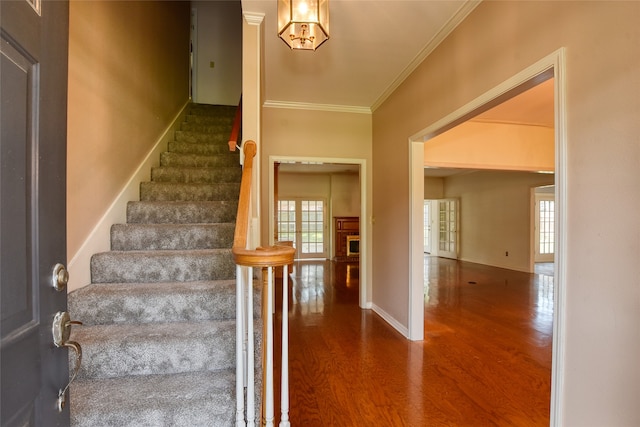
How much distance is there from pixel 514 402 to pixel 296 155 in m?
3.23

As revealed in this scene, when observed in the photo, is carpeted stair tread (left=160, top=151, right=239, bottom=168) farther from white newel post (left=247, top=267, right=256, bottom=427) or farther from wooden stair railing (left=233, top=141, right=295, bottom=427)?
white newel post (left=247, top=267, right=256, bottom=427)

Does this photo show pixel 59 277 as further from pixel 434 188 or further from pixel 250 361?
pixel 434 188

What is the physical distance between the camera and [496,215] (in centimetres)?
750

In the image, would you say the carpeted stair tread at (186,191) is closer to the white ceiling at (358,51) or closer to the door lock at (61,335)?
the white ceiling at (358,51)

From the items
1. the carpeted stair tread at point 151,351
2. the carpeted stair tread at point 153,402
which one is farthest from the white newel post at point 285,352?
the carpeted stair tread at point 151,351

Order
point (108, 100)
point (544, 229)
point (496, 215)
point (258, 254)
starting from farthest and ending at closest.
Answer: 1. point (544, 229)
2. point (496, 215)
3. point (108, 100)
4. point (258, 254)

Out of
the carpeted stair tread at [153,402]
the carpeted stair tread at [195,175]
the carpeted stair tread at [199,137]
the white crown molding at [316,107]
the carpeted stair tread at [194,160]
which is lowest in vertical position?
the carpeted stair tread at [153,402]

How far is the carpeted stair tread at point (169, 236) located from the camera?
7.04ft

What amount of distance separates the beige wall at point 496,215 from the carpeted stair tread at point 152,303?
270 inches

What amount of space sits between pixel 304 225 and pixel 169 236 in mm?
6568

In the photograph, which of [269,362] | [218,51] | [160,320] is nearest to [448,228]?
[218,51]

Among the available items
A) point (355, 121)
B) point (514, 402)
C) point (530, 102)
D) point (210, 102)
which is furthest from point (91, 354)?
point (210, 102)

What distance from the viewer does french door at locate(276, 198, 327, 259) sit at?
8625mm

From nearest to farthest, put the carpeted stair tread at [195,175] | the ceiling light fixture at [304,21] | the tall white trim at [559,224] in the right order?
the tall white trim at [559,224], the ceiling light fixture at [304,21], the carpeted stair tread at [195,175]
